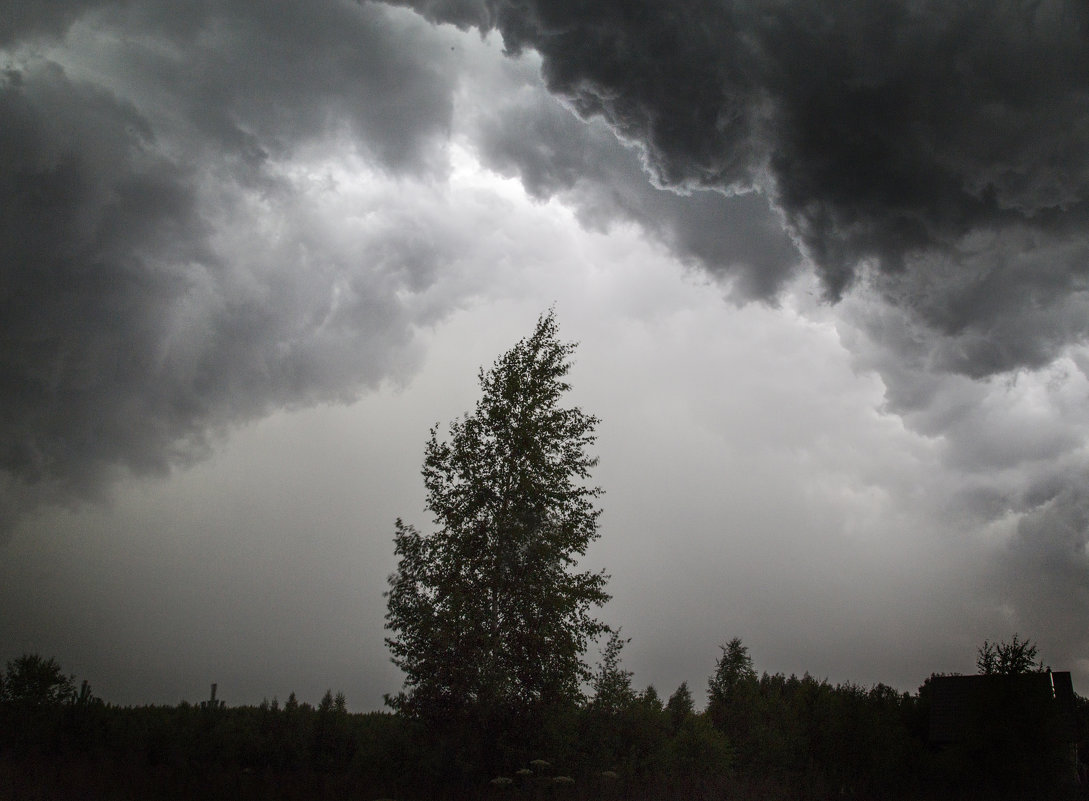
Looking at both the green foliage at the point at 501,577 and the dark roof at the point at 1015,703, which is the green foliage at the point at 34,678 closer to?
the green foliage at the point at 501,577

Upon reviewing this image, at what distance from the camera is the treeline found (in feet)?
47.4

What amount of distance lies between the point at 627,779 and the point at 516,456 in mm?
9504

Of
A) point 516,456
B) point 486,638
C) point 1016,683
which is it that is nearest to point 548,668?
point 486,638

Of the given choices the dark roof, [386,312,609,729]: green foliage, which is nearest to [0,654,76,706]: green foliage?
[386,312,609,729]: green foliage

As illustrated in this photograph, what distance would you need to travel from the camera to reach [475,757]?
17.2m

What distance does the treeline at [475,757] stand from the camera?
1444 centimetres

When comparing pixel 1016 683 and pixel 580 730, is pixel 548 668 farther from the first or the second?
pixel 1016 683

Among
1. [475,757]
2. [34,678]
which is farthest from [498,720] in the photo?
[34,678]

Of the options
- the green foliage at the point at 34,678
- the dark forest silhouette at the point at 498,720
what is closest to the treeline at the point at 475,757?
the dark forest silhouette at the point at 498,720

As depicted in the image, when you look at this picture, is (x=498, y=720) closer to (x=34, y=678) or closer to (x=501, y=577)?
(x=501, y=577)

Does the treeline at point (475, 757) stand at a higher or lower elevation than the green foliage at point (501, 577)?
lower

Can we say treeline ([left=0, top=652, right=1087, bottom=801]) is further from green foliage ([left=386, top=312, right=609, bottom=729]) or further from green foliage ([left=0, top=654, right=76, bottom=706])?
green foliage ([left=0, top=654, right=76, bottom=706])

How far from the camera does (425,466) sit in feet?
68.3

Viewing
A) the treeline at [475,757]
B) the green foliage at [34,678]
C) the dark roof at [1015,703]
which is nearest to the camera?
the treeline at [475,757]
